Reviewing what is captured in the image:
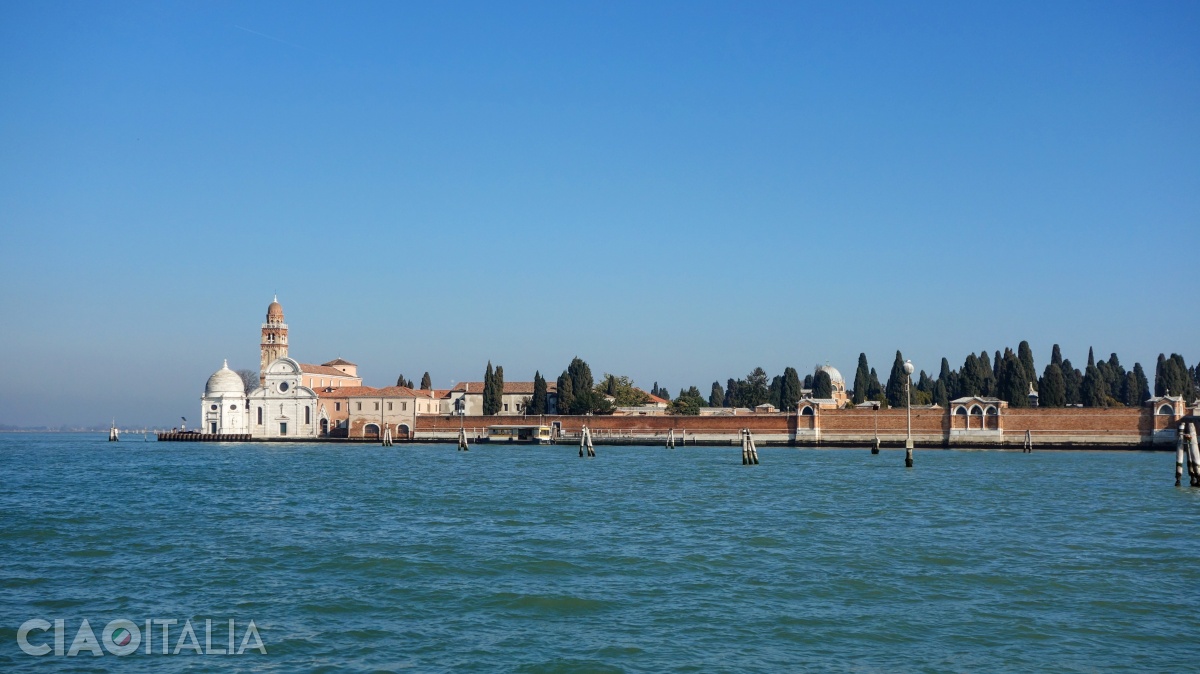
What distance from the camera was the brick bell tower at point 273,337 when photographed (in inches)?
2522

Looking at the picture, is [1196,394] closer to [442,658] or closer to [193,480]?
[193,480]

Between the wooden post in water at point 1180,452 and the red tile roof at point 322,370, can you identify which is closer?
the wooden post in water at point 1180,452

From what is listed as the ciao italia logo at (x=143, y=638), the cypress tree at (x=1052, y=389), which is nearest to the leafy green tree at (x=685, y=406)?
the cypress tree at (x=1052, y=389)

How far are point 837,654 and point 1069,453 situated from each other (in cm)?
3960

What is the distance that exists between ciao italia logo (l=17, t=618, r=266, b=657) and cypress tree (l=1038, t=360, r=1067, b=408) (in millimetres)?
47859

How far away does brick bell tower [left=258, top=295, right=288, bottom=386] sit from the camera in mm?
64062

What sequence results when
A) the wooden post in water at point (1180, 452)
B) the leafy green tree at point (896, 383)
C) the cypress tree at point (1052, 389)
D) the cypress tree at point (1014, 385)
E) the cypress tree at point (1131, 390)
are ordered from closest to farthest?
the wooden post in water at point (1180, 452) < the cypress tree at point (1052, 389) < the cypress tree at point (1014, 385) < the leafy green tree at point (896, 383) < the cypress tree at point (1131, 390)

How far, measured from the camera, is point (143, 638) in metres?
7.72

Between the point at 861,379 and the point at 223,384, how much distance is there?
131 feet

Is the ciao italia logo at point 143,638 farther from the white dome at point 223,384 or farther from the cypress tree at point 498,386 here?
the white dome at point 223,384

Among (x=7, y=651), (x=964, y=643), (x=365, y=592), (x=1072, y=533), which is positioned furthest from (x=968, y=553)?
(x=7, y=651)

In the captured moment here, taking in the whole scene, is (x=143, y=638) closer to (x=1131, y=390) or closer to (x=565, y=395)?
(x=565, y=395)

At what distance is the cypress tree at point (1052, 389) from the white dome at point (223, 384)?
44.9 m

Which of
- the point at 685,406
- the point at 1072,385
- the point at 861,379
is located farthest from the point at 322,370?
the point at 1072,385
